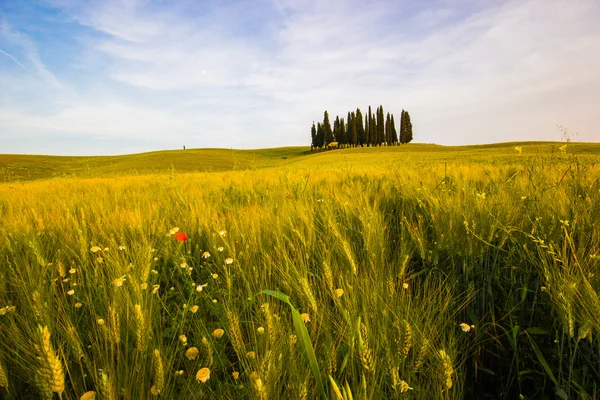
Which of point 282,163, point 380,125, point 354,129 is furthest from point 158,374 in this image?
point 380,125

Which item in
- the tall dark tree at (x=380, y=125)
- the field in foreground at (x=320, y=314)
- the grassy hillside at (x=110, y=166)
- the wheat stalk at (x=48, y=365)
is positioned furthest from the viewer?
the tall dark tree at (x=380, y=125)

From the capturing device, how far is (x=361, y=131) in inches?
2813

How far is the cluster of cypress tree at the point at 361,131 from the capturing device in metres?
70.1

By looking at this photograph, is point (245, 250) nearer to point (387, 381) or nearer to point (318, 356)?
point (318, 356)

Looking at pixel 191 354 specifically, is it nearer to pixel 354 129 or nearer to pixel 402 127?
pixel 354 129

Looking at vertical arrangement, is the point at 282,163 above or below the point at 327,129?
below

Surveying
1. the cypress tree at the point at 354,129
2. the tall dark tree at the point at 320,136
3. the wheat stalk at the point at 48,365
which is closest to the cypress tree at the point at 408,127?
the cypress tree at the point at 354,129

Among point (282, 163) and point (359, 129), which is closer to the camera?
point (282, 163)

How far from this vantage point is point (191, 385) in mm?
850

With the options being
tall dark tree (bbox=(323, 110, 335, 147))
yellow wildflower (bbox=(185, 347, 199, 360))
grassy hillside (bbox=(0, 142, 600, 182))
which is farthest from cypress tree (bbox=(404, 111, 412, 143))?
yellow wildflower (bbox=(185, 347, 199, 360))

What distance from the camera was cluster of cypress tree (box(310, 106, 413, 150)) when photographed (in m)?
70.1

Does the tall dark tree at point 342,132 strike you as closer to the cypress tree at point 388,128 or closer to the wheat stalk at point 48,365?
the cypress tree at point 388,128

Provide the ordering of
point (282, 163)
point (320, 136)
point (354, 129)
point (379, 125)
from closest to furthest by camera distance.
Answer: point (282, 163), point (354, 129), point (379, 125), point (320, 136)

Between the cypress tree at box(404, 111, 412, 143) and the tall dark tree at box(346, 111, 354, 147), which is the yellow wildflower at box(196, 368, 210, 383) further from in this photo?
the cypress tree at box(404, 111, 412, 143)
